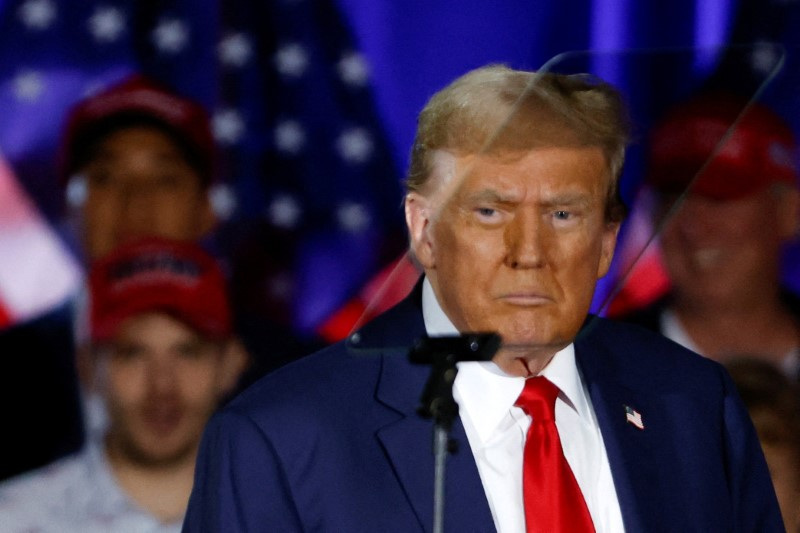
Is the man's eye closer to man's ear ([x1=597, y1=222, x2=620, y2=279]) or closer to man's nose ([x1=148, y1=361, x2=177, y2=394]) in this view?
man's nose ([x1=148, y1=361, x2=177, y2=394])

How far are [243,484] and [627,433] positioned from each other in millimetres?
425

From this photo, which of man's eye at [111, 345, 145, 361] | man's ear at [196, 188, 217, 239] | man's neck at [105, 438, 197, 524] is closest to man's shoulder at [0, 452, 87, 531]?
man's neck at [105, 438, 197, 524]

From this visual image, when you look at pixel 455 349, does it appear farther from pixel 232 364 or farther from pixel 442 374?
pixel 232 364

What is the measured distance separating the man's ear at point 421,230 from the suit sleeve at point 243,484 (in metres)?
0.26

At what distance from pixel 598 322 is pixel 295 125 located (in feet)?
4.15

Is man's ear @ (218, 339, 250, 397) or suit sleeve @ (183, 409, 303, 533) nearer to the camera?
suit sleeve @ (183, 409, 303, 533)

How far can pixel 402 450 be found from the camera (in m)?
1.31

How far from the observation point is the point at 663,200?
126 cm

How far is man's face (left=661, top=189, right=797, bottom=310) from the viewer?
255cm

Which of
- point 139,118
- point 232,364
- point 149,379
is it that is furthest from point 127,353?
point 139,118

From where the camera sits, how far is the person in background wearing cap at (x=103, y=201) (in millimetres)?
2406

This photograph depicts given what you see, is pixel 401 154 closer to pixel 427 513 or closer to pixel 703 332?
pixel 703 332

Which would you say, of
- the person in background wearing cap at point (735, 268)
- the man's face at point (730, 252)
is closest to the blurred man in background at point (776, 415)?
the person in background wearing cap at point (735, 268)

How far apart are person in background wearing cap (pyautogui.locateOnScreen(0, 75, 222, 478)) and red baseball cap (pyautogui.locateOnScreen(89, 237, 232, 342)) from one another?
0.08 ft
